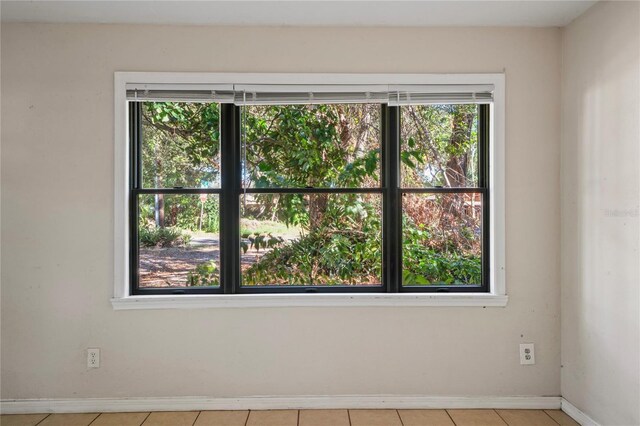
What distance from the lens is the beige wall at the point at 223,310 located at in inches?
111

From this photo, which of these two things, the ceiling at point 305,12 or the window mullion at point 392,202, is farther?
the window mullion at point 392,202

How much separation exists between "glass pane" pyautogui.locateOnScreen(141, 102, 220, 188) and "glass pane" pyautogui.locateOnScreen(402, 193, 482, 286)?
139 centimetres

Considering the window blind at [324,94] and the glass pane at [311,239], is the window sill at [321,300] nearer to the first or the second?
the glass pane at [311,239]

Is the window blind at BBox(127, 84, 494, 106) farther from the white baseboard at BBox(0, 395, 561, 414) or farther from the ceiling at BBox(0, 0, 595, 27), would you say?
the white baseboard at BBox(0, 395, 561, 414)

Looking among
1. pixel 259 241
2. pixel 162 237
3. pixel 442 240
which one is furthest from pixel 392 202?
pixel 162 237

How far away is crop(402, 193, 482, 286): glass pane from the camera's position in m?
3.01

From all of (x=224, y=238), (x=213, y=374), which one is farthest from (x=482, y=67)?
(x=213, y=374)

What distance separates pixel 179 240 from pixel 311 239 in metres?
0.91

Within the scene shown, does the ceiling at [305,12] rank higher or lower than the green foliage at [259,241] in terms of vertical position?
higher
